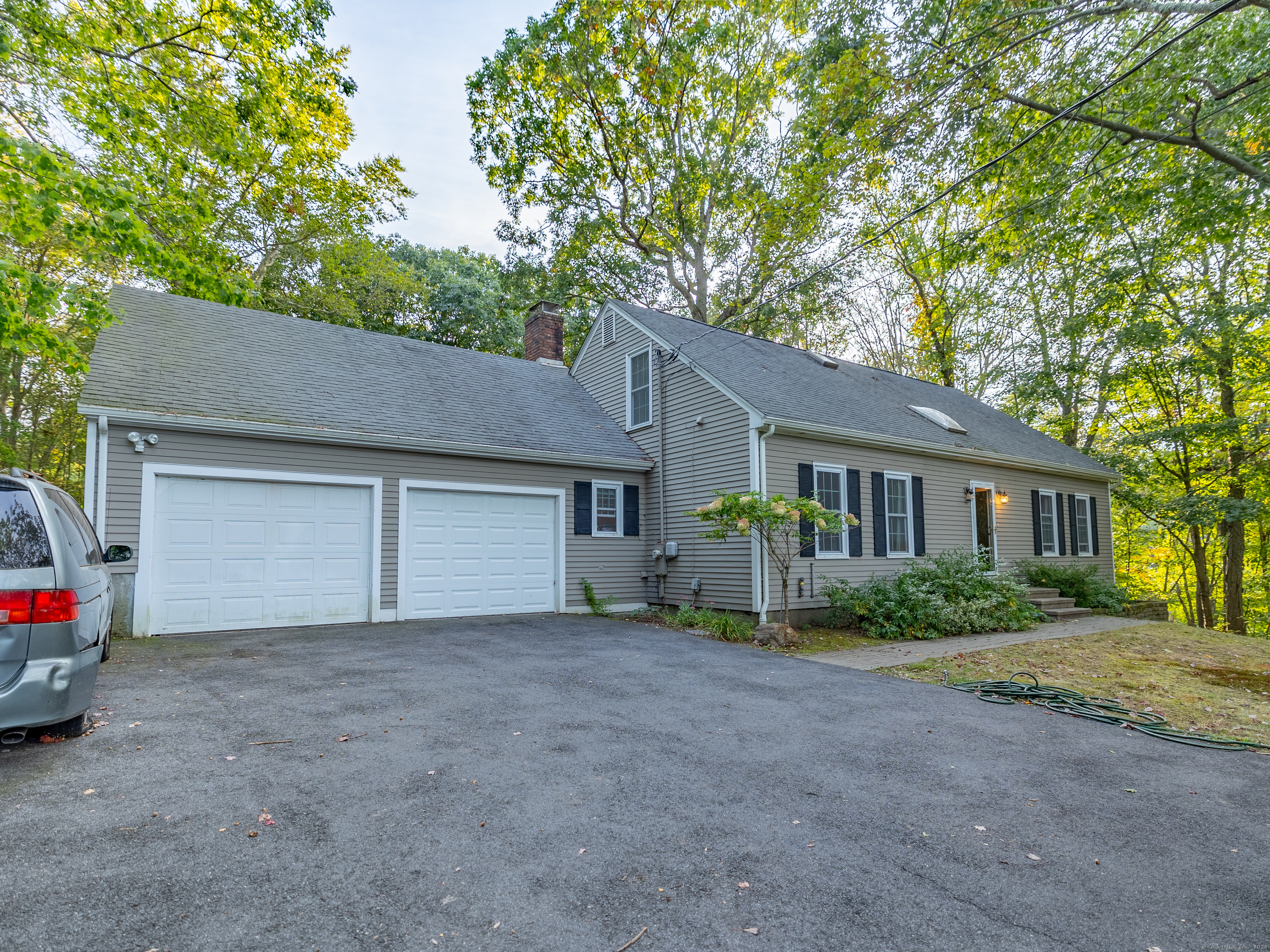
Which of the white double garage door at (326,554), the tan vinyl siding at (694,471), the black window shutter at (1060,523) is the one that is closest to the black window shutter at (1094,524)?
the black window shutter at (1060,523)

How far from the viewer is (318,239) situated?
17500 millimetres

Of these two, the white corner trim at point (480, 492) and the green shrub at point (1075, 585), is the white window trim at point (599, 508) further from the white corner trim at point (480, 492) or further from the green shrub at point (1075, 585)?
the green shrub at point (1075, 585)

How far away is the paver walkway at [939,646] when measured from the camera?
740 centimetres

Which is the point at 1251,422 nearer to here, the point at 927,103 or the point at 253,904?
the point at 927,103

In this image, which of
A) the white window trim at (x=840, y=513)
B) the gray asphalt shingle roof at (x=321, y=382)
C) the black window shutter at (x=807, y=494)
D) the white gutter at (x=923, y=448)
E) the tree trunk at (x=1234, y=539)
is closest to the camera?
the gray asphalt shingle roof at (x=321, y=382)

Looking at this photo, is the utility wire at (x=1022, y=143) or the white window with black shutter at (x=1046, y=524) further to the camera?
the white window with black shutter at (x=1046, y=524)

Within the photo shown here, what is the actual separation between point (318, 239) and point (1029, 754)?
19.3 m

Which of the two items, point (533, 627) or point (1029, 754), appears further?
point (533, 627)

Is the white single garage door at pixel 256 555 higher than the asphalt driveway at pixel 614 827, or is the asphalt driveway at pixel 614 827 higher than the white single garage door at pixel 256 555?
the white single garage door at pixel 256 555

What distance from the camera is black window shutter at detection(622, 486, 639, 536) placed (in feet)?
39.0

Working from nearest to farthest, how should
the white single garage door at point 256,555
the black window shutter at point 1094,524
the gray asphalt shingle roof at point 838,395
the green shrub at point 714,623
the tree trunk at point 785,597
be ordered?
the white single garage door at point 256,555, the tree trunk at point 785,597, the green shrub at point 714,623, the gray asphalt shingle roof at point 838,395, the black window shutter at point 1094,524

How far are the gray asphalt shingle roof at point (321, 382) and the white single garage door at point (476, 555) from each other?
1.02 metres

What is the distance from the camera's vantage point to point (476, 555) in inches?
405

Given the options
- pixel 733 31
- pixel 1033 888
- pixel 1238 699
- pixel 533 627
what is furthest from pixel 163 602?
pixel 733 31
